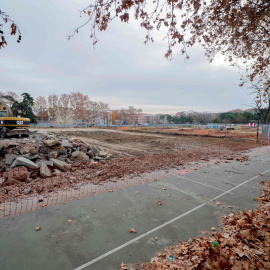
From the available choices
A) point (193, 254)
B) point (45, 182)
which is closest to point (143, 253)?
point (193, 254)

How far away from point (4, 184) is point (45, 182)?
4.67 feet

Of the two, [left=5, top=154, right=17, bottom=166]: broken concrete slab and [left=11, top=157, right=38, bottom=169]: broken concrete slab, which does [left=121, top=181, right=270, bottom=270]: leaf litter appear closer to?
[left=11, top=157, right=38, bottom=169]: broken concrete slab

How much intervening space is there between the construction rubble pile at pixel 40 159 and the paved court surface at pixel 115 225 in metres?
3.02

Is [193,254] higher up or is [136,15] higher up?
[136,15]

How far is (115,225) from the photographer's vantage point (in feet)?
13.4

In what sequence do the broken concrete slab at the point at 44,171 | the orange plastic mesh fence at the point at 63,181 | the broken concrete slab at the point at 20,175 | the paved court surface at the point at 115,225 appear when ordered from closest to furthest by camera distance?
the paved court surface at the point at 115,225
the orange plastic mesh fence at the point at 63,181
the broken concrete slab at the point at 20,175
the broken concrete slab at the point at 44,171

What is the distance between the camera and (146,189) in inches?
247

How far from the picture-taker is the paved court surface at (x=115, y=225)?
10.3 ft

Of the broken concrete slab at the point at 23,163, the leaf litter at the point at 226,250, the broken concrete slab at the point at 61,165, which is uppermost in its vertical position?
the broken concrete slab at the point at 23,163

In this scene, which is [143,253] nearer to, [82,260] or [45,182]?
[82,260]

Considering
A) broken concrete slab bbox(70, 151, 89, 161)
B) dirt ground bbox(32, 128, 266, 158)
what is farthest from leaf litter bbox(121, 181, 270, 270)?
dirt ground bbox(32, 128, 266, 158)

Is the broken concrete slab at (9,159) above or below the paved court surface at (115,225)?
→ above

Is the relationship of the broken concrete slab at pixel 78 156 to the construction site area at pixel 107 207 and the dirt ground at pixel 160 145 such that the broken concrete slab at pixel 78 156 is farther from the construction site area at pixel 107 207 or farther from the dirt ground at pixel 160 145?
the dirt ground at pixel 160 145

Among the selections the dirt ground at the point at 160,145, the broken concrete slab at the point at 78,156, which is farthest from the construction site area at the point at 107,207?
the dirt ground at the point at 160,145
